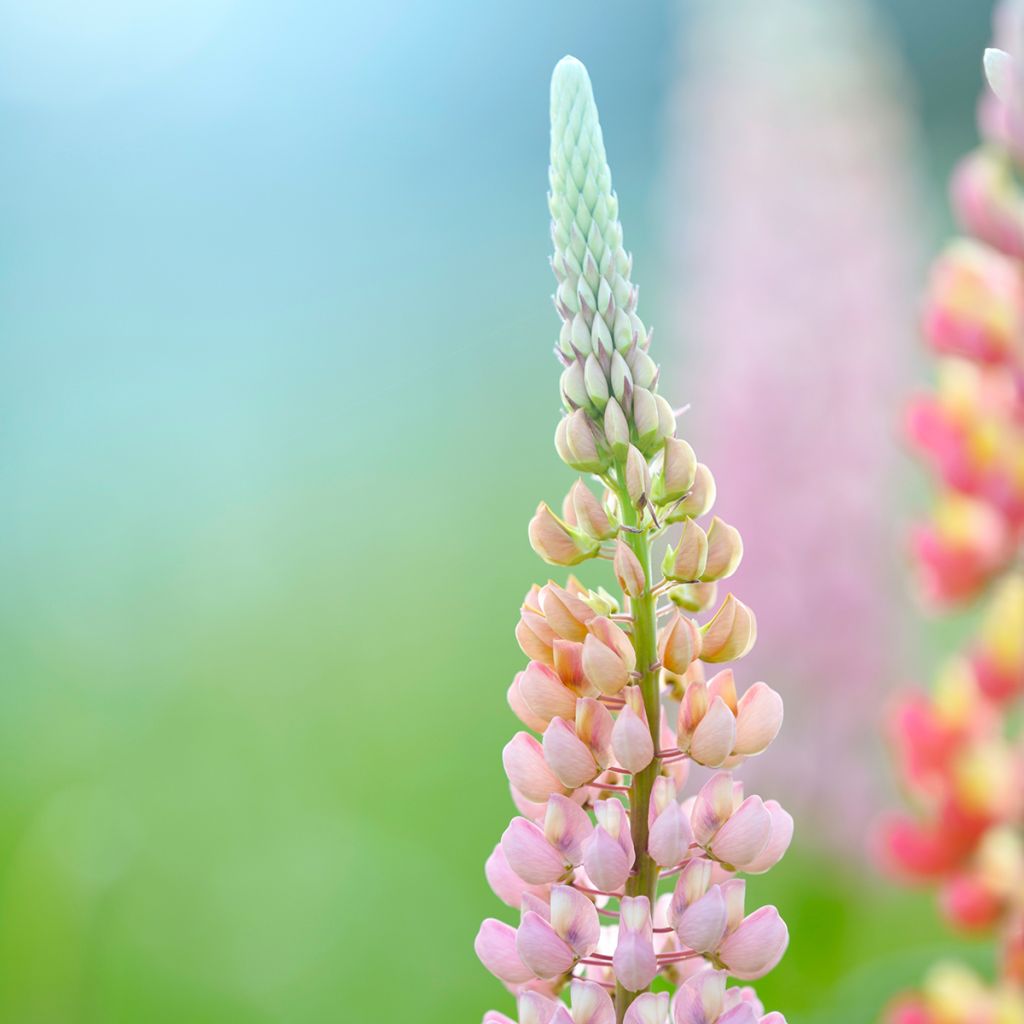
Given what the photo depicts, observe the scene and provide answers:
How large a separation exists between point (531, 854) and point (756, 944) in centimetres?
→ 8

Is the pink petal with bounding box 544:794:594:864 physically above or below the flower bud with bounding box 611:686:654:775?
below

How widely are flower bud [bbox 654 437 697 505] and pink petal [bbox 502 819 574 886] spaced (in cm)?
12

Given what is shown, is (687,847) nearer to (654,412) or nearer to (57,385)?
(654,412)

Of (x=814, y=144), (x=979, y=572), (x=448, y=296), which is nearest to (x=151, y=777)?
(x=814, y=144)

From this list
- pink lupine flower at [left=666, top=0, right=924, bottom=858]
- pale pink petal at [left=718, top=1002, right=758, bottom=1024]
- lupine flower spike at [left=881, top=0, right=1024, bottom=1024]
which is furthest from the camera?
pink lupine flower at [left=666, top=0, right=924, bottom=858]

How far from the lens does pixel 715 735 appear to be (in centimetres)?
40

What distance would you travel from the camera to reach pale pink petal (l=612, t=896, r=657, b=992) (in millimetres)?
376

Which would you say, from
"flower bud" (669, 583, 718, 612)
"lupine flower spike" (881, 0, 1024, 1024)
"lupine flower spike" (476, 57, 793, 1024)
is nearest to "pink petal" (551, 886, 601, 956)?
"lupine flower spike" (476, 57, 793, 1024)

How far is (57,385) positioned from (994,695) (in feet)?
11.8

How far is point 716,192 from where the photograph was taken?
73.5 inches

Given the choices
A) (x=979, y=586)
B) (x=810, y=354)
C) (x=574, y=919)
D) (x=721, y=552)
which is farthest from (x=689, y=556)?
(x=810, y=354)

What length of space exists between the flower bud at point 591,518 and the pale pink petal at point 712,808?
0.09 m

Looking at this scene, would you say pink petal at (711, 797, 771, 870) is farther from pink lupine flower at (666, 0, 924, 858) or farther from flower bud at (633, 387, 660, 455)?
pink lupine flower at (666, 0, 924, 858)

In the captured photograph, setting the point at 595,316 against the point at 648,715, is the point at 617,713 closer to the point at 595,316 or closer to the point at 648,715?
the point at 648,715
